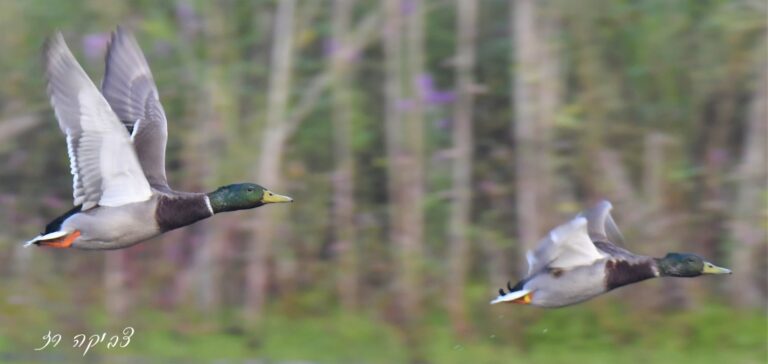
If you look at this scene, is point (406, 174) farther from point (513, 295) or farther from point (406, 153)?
point (513, 295)

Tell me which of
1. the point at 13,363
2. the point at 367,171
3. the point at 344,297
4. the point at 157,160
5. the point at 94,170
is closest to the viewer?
the point at 94,170

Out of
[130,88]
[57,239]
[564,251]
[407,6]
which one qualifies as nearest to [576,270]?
[564,251]

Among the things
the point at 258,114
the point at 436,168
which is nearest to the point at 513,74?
the point at 436,168

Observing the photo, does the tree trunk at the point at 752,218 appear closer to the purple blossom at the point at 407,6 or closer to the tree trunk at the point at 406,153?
the tree trunk at the point at 406,153

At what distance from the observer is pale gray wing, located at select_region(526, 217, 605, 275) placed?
246 inches

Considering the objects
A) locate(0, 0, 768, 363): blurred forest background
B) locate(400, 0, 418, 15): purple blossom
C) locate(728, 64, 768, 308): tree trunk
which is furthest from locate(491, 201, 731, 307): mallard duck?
locate(400, 0, 418, 15): purple blossom

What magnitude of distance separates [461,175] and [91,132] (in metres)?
3.38

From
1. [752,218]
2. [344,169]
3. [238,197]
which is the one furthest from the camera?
[344,169]

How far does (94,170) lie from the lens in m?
6.48

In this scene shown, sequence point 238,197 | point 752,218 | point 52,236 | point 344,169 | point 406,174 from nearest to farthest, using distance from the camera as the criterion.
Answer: point 52,236 < point 238,197 < point 406,174 < point 752,218 < point 344,169

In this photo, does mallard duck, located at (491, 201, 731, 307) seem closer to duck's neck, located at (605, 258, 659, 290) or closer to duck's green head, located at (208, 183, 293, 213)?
duck's neck, located at (605, 258, 659, 290)

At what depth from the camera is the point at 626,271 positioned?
6.46m

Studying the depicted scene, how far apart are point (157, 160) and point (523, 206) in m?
2.96

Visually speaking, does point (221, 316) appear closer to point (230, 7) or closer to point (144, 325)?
point (144, 325)
